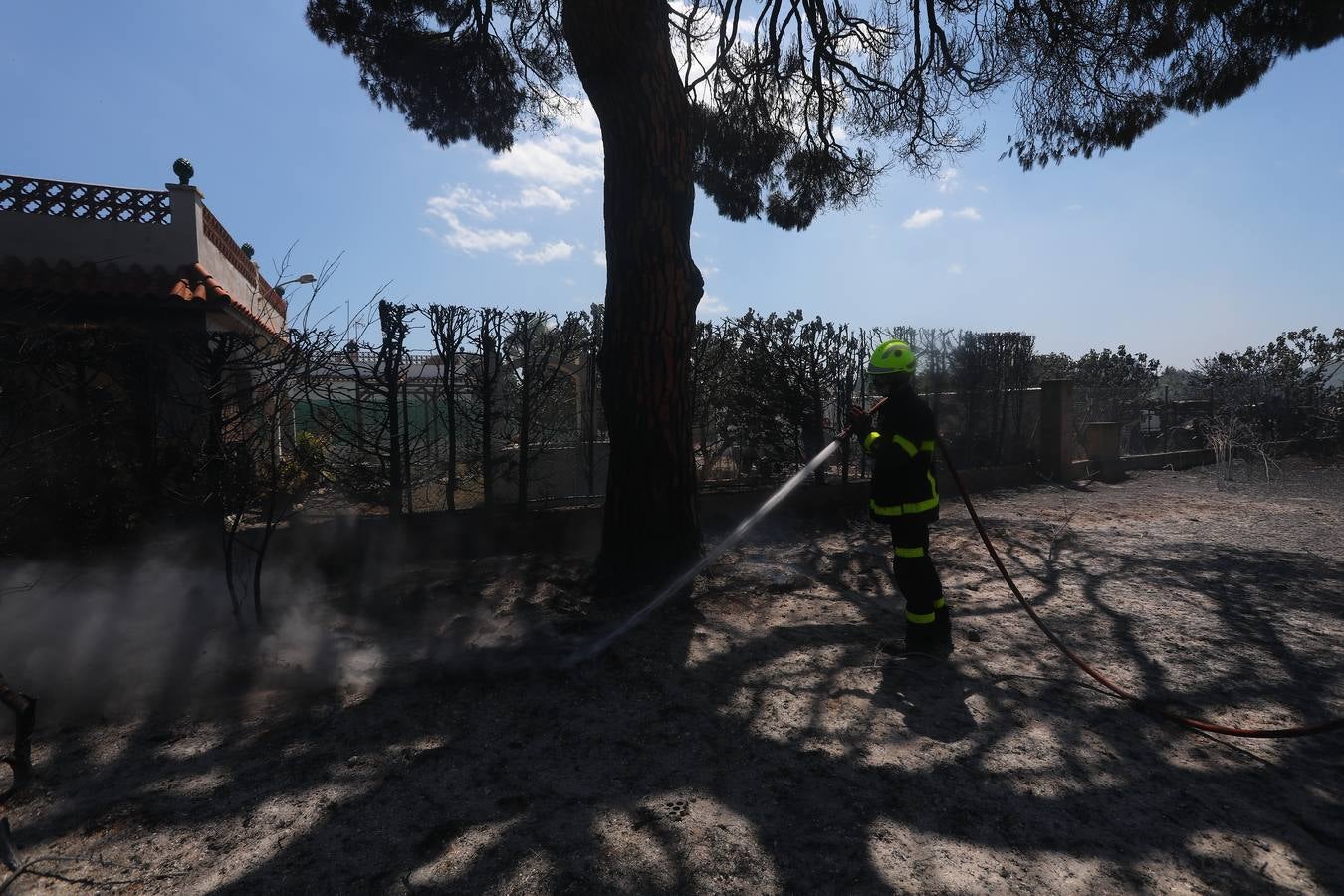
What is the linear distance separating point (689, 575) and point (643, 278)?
2.26 m

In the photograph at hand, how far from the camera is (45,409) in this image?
5312mm

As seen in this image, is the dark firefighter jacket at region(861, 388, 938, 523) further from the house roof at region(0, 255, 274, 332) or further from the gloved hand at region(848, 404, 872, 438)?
the house roof at region(0, 255, 274, 332)

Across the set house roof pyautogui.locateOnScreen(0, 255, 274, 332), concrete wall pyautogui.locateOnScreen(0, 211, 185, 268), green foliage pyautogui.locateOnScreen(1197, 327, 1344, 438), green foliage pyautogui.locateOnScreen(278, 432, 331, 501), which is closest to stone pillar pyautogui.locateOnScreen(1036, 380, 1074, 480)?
green foliage pyautogui.locateOnScreen(1197, 327, 1344, 438)

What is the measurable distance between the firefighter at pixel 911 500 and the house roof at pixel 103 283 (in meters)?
6.15

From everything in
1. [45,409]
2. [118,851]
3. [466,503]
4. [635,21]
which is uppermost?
[635,21]

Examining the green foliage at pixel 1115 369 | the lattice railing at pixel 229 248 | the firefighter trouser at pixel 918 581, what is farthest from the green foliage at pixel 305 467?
the green foliage at pixel 1115 369

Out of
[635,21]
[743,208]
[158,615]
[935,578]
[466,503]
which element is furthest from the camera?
[743,208]

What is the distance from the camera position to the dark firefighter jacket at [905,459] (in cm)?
404

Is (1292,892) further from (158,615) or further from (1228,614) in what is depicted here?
(158,615)

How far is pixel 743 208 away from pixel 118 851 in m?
9.57

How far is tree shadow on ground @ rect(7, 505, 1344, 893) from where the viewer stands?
2.24m

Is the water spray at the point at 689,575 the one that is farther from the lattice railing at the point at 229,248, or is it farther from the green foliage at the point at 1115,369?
Result: the green foliage at the point at 1115,369

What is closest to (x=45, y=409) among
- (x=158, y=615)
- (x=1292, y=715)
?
(x=158, y=615)

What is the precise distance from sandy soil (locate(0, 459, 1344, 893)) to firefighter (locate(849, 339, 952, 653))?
0.23m
